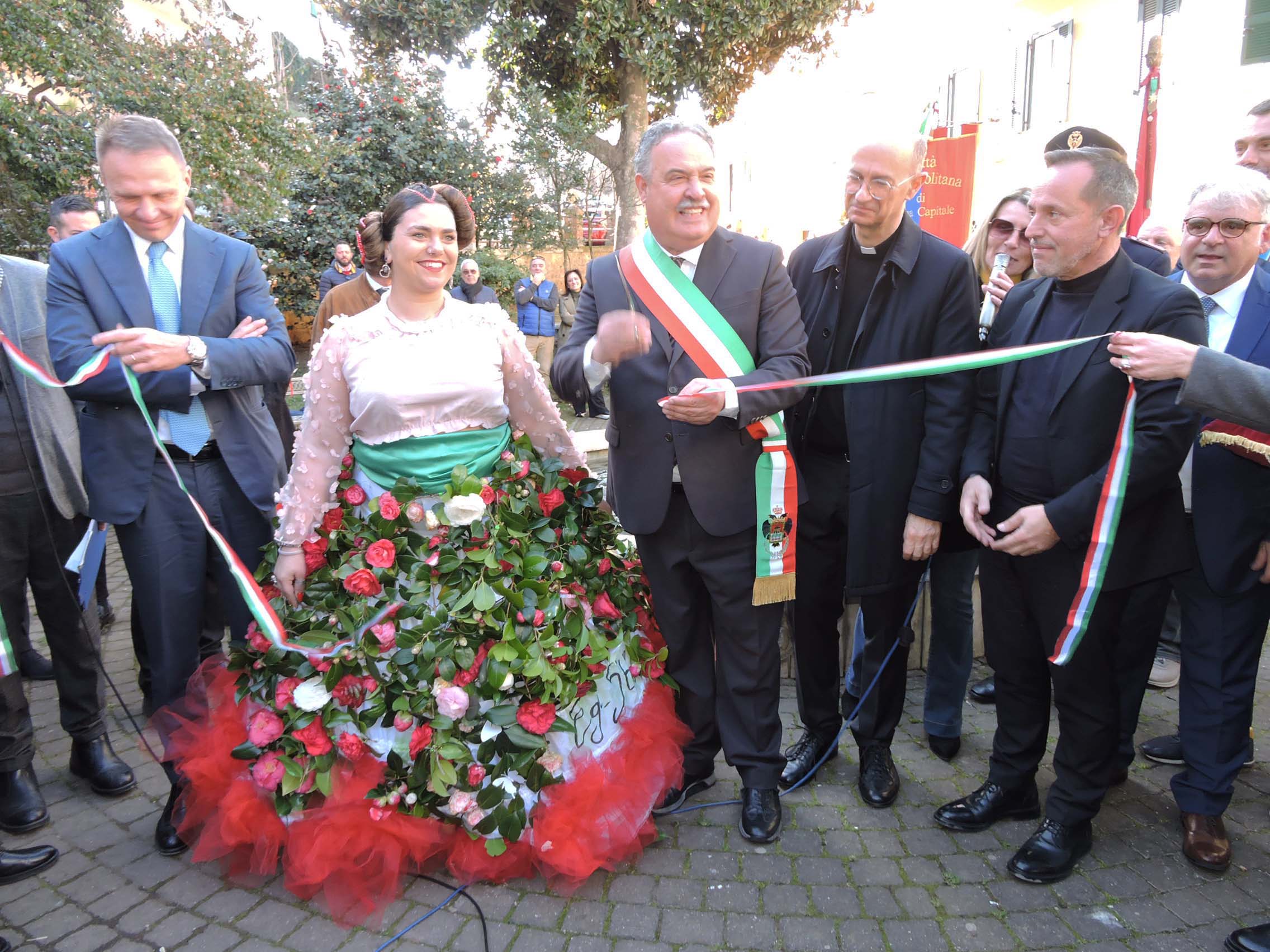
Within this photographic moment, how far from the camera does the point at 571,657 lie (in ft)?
8.81

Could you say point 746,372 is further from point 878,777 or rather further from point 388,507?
point 878,777

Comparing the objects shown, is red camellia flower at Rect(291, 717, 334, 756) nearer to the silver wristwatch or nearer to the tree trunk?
the silver wristwatch

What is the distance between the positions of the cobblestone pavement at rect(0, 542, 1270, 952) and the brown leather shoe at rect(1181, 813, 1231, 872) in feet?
0.14

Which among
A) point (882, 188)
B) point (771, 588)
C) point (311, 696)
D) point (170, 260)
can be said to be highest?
point (882, 188)

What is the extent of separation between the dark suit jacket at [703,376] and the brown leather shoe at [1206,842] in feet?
5.88

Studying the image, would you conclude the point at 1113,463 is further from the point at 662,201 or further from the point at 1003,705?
the point at 662,201

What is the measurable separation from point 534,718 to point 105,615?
3.74 meters

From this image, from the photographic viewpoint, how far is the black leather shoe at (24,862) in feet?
8.95

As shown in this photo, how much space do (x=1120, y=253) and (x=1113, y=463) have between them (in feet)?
2.25

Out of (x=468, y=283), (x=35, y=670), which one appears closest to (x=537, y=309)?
(x=468, y=283)

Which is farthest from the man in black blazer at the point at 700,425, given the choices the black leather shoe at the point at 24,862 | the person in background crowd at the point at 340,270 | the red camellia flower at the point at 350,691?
the person in background crowd at the point at 340,270


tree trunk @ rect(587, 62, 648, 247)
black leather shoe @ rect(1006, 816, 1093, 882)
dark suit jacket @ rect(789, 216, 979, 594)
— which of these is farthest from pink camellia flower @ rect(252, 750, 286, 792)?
tree trunk @ rect(587, 62, 648, 247)

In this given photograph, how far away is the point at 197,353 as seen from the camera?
2.67 meters

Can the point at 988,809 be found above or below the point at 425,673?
below
